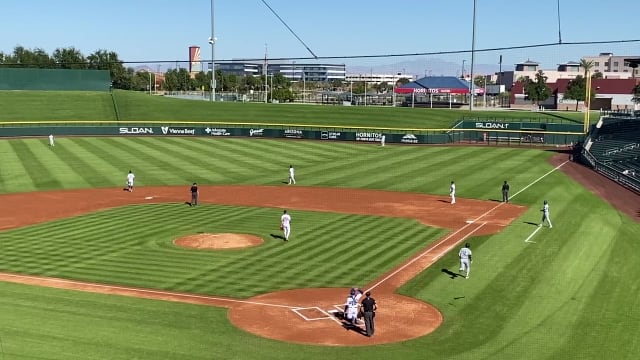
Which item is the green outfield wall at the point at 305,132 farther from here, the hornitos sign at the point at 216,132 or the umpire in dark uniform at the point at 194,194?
the umpire in dark uniform at the point at 194,194

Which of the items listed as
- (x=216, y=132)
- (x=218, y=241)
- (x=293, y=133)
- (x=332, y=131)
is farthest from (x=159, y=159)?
(x=218, y=241)

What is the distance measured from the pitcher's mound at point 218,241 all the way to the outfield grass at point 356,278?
0.91 meters

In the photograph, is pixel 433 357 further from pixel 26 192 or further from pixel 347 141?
pixel 347 141

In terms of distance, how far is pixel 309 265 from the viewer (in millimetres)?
25734

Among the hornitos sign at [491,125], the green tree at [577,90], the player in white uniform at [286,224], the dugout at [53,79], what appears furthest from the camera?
the green tree at [577,90]

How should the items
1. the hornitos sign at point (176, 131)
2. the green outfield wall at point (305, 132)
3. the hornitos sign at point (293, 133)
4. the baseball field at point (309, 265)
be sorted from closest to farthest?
the baseball field at point (309, 265) < the green outfield wall at point (305, 132) < the hornitos sign at point (293, 133) < the hornitos sign at point (176, 131)

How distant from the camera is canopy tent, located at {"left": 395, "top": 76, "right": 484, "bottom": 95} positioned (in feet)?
390

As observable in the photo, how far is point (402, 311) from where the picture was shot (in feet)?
66.5

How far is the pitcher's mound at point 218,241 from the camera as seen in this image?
2875 centimetres

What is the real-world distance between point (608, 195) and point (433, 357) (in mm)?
30939

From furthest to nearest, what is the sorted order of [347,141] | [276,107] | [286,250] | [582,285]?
[276,107]
[347,141]
[286,250]
[582,285]

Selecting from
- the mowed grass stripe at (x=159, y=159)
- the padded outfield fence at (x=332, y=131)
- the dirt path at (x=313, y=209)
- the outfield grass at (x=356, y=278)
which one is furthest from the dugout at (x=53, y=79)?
the dirt path at (x=313, y=209)

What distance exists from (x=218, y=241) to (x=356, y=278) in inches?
337

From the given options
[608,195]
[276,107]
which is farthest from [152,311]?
[276,107]
